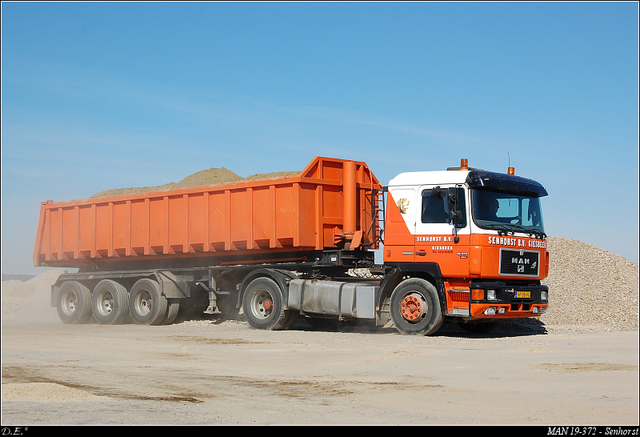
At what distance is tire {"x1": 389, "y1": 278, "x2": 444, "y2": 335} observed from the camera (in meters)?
14.7

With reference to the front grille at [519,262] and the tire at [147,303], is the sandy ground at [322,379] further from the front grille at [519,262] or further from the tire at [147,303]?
the tire at [147,303]

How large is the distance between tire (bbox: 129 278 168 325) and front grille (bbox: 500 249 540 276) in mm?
9164

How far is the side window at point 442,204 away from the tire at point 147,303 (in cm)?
801

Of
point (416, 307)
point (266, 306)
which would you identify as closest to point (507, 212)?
point (416, 307)

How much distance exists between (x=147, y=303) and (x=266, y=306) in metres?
4.33

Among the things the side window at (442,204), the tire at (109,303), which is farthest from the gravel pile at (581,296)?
the tire at (109,303)

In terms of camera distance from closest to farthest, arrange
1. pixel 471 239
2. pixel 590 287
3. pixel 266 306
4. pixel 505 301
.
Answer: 1. pixel 471 239
2. pixel 505 301
3. pixel 266 306
4. pixel 590 287

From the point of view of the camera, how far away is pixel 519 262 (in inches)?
581

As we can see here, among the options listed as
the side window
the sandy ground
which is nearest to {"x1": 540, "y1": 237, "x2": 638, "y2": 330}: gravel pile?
the sandy ground

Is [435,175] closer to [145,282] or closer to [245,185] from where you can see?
[245,185]

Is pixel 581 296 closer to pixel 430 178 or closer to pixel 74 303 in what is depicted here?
pixel 430 178
